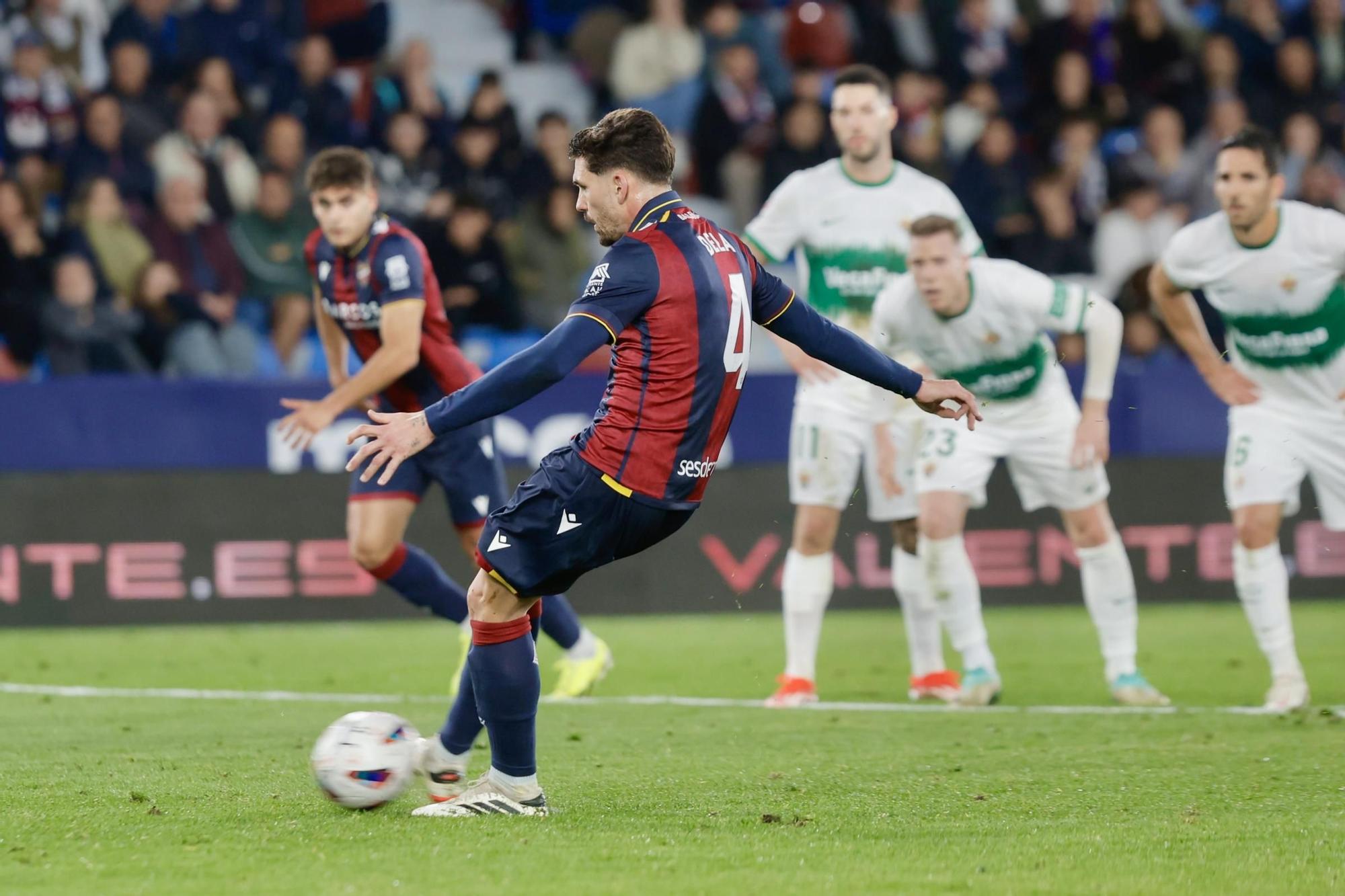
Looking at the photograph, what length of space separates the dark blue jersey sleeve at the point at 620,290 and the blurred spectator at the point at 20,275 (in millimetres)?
9223

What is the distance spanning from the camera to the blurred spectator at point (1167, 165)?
15703 mm

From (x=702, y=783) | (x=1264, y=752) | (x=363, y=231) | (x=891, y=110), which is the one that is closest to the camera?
(x=702, y=783)

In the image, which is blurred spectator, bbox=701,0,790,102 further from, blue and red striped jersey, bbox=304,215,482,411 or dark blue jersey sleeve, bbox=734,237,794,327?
dark blue jersey sleeve, bbox=734,237,794,327

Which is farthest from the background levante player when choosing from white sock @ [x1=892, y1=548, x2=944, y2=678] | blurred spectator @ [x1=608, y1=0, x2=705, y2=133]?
blurred spectator @ [x1=608, y1=0, x2=705, y2=133]

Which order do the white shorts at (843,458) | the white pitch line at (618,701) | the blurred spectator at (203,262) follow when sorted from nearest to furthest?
the white pitch line at (618,701)
the white shorts at (843,458)
the blurred spectator at (203,262)

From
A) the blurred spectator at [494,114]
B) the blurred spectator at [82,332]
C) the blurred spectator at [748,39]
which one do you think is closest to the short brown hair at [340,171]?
the blurred spectator at [82,332]

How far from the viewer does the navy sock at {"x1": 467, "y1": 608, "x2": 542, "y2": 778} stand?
5.31 meters

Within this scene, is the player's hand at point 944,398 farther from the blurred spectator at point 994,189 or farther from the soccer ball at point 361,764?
the blurred spectator at point 994,189

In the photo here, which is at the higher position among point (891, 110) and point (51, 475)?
point (891, 110)

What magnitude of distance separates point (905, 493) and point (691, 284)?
3964 mm

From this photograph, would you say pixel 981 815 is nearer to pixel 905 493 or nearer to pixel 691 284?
pixel 691 284

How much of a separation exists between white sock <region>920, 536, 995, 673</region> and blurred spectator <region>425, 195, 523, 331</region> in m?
6.31

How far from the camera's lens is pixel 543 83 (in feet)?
56.1

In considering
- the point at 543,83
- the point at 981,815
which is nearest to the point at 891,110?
the point at 981,815
